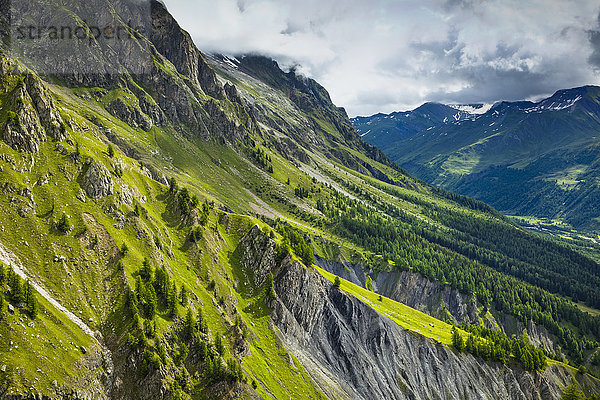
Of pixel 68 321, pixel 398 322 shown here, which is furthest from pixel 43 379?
pixel 398 322

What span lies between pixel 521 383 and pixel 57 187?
496ft

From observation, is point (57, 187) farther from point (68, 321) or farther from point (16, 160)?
point (68, 321)

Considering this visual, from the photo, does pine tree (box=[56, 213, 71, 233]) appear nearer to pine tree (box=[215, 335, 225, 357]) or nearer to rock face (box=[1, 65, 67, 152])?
rock face (box=[1, 65, 67, 152])

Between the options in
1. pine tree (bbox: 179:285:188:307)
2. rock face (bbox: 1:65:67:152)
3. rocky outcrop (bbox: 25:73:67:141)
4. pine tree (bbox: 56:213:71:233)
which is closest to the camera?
pine tree (bbox: 56:213:71:233)

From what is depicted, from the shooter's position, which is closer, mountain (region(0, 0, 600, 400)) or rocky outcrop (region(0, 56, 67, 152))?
mountain (region(0, 0, 600, 400))

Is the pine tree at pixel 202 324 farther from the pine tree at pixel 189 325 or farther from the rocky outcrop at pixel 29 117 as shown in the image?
the rocky outcrop at pixel 29 117

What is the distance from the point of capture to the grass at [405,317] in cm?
12616

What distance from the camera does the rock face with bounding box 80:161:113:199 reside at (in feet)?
277

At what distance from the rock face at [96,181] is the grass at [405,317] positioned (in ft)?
226

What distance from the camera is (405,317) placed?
138750 mm

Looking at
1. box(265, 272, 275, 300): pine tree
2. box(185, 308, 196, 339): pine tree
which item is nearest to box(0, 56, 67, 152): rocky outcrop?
box(185, 308, 196, 339): pine tree

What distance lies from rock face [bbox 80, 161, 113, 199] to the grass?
6878cm

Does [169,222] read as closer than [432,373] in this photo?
Yes

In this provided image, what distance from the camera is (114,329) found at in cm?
6594
